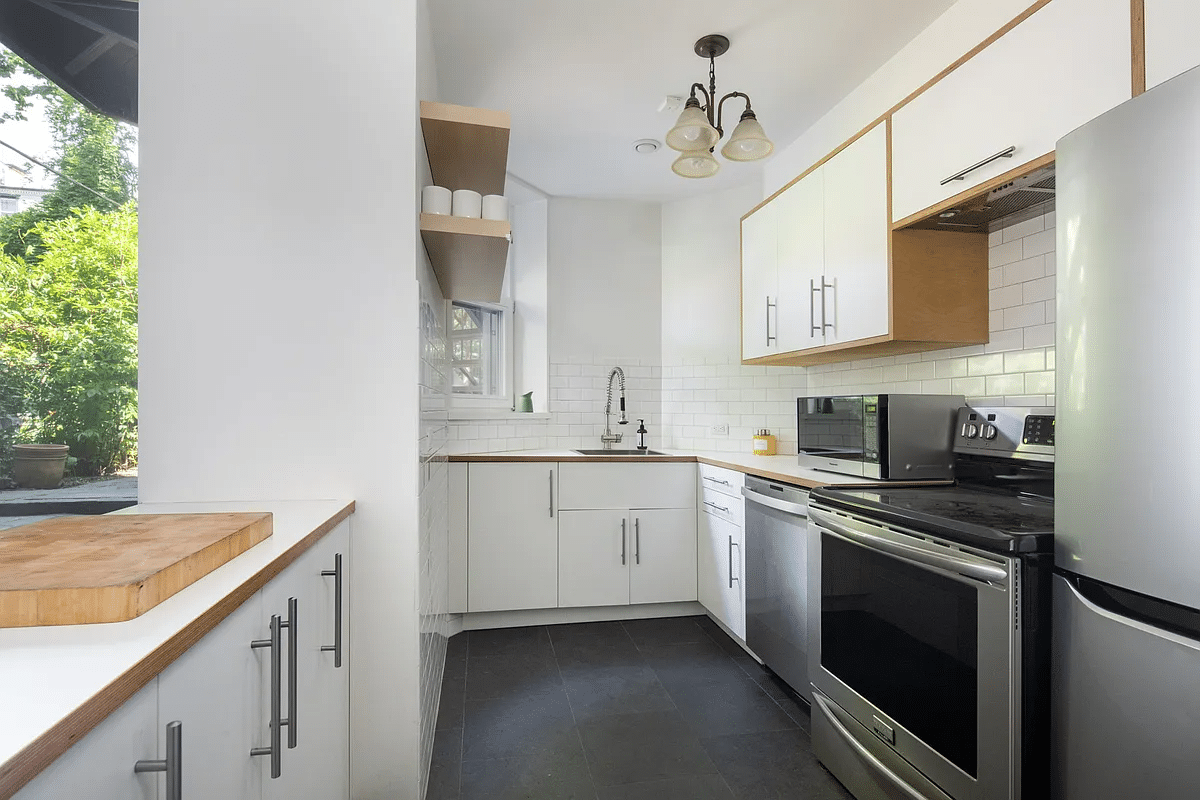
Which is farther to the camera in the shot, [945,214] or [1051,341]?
[945,214]

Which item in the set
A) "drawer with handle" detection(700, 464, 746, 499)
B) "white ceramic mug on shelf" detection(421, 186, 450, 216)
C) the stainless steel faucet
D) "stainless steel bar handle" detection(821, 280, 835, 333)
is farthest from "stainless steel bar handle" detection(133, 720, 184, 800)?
the stainless steel faucet

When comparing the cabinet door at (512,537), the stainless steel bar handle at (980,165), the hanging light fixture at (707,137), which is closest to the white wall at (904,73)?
→ the stainless steel bar handle at (980,165)

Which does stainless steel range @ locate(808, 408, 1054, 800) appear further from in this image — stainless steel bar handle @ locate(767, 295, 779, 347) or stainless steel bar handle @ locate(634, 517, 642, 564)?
stainless steel bar handle @ locate(634, 517, 642, 564)

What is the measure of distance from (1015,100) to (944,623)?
1422mm

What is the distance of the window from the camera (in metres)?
3.69

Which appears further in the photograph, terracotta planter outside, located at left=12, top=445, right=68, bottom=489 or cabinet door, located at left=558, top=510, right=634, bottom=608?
cabinet door, located at left=558, top=510, right=634, bottom=608

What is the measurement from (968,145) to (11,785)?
2352mm

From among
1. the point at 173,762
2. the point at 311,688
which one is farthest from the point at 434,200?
the point at 173,762

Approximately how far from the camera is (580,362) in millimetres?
4000

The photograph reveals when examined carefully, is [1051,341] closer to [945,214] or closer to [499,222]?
[945,214]

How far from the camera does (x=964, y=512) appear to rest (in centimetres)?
155

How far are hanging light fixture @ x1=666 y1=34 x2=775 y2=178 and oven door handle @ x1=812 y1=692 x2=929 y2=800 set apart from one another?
1.88m

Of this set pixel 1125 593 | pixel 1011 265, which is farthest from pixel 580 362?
pixel 1125 593

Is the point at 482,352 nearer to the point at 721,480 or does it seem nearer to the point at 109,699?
the point at 721,480
